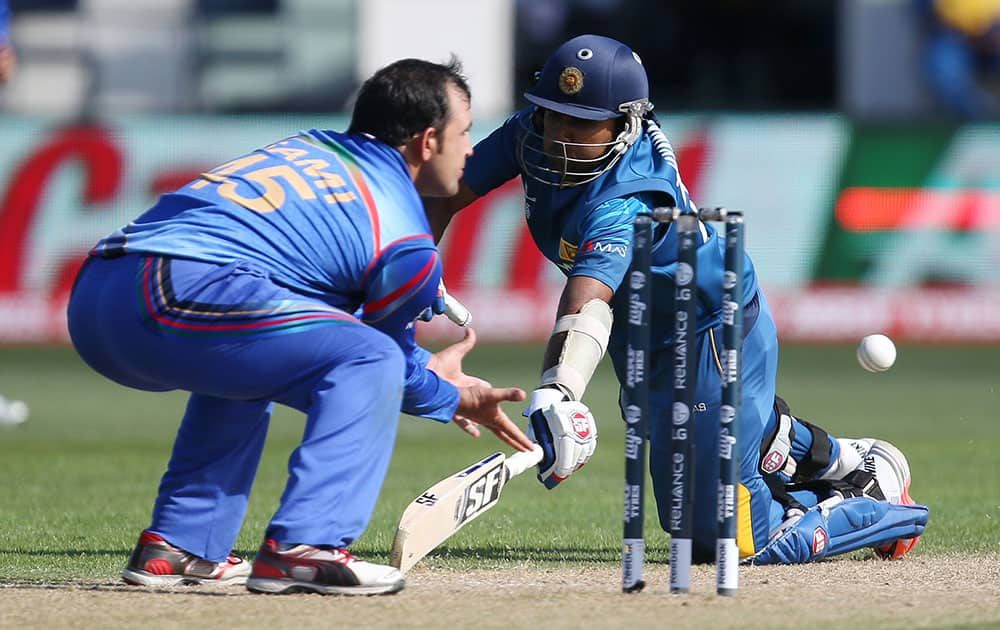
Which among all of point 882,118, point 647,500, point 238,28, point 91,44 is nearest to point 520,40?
point 238,28

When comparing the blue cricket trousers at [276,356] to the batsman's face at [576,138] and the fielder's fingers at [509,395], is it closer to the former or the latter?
the fielder's fingers at [509,395]

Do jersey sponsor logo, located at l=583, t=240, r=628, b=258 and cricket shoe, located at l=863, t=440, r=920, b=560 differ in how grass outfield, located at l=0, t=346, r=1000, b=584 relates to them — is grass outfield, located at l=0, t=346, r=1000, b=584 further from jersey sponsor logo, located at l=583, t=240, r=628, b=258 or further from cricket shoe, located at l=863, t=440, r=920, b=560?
jersey sponsor logo, located at l=583, t=240, r=628, b=258

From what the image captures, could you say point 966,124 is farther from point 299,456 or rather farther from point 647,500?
point 299,456

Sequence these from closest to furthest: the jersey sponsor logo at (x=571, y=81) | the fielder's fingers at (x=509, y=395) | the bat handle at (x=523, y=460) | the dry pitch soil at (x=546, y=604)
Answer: the dry pitch soil at (x=546, y=604), the fielder's fingers at (x=509, y=395), the bat handle at (x=523, y=460), the jersey sponsor logo at (x=571, y=81)

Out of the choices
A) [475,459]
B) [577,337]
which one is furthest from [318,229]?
[475,459]

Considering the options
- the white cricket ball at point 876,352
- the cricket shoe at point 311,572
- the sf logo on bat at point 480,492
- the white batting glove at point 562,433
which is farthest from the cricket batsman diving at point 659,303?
the cricket shoe at point 311,572

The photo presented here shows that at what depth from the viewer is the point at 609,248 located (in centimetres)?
524

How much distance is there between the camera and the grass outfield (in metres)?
6.48

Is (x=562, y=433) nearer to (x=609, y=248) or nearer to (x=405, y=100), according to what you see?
(x=609, y=248)

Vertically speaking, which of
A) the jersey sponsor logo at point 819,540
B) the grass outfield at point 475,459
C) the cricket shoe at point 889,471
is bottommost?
the grass outfield at point 475,459

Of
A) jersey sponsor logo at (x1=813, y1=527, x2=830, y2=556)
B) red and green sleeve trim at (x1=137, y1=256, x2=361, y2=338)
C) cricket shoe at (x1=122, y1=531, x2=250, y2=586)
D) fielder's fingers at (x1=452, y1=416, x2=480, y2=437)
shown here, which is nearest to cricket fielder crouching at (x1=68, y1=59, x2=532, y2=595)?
red and green sleeve trim at (x1=137, y1=256, x2=361, y2=338)

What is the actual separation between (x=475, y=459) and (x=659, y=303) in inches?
166

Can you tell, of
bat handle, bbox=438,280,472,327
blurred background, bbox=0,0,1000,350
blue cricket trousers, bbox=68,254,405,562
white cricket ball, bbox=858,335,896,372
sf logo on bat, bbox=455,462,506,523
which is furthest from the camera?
blurred background, bbox=0,0,1000,350

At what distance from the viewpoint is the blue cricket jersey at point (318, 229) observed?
4770 millimetres
